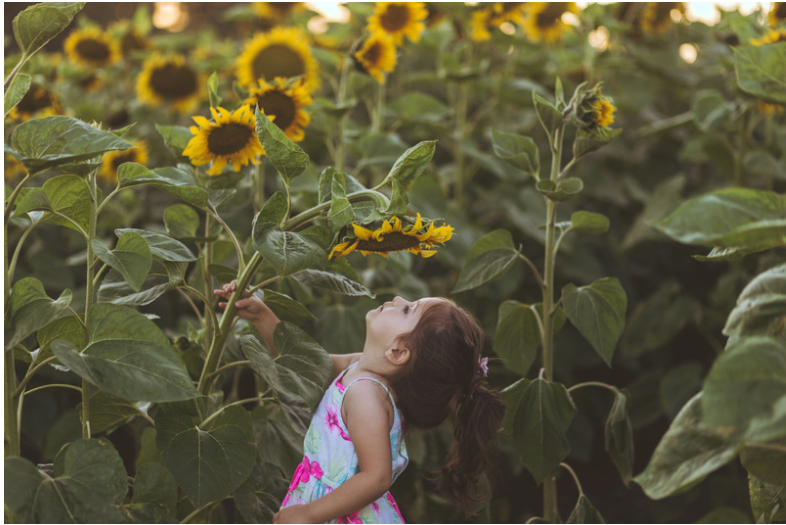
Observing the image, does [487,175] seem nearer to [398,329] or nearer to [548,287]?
[548,287]

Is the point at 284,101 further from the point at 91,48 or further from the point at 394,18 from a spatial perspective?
the point at 91,48

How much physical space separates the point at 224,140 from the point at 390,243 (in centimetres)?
31

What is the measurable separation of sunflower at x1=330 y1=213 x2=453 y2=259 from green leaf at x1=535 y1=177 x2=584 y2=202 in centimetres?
26

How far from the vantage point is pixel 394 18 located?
1.60m

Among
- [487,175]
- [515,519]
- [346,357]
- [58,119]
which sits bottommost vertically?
[515,519]

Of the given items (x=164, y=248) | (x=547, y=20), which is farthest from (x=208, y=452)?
(x=547, y=20)

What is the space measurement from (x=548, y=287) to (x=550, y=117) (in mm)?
238

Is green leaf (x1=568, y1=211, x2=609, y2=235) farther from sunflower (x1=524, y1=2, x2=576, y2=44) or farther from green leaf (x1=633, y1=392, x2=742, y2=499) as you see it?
sunflower (x1=524, y1=2, x2=576, y2=44)

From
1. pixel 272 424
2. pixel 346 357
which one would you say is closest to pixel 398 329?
pixel 346 357

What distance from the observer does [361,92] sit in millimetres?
1785

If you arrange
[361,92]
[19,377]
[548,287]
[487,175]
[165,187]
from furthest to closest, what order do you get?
[487,175] < [361,92] < [19,377] < [548,287] < [165,187]

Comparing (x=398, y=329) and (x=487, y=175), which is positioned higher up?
(x=398, y=329)

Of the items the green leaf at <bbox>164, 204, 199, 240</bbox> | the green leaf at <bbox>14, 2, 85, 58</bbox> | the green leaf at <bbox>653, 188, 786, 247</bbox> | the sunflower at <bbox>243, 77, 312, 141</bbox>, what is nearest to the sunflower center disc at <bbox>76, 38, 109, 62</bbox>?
the sunflower at <bbox>243, 77, 312, 141</bbox>

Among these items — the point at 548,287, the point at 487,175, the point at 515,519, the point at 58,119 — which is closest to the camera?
the point at 58,119
